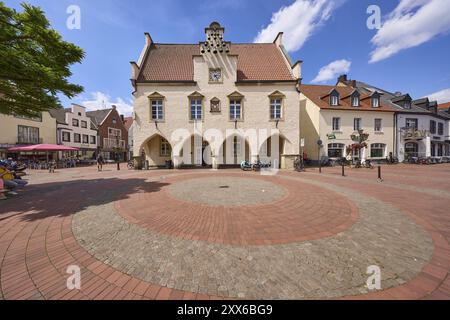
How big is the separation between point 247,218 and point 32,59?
30.6ft

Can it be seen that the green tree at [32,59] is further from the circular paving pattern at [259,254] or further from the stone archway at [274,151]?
the stone archway at [274,151]

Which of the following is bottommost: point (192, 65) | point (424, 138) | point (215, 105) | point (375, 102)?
point (424, 138)

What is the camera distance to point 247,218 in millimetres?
4703

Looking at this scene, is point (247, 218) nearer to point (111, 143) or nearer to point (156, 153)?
point (156, 153)

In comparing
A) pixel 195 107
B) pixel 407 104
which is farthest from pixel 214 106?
pixel 407 104

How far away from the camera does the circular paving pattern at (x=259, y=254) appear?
242 centimetres

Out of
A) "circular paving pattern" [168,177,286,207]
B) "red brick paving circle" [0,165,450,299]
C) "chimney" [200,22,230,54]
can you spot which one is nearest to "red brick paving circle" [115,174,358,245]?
"circular paving pattern" [168,177,286,207]

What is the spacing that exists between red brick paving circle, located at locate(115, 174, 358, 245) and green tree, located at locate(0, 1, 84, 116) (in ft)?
18.4

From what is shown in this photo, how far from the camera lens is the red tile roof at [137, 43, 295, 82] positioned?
1755 cm

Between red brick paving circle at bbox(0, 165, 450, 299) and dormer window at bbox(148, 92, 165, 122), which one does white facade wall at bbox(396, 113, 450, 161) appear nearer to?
red brick paving circle at bbox(0, 165, 450, 299)

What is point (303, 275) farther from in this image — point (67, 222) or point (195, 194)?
point (67, 222)

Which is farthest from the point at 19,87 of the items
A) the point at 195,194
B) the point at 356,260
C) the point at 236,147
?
the point at 236,147

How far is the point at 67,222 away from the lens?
449cm

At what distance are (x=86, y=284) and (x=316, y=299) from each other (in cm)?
309
